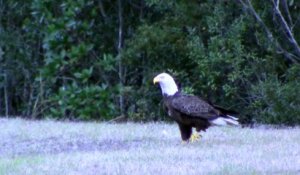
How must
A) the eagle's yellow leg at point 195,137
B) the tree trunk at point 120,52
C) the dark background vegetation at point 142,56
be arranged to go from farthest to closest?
the tree trunk at point 120,52, the dark background vegetation at point 142,56, the eagle's yellow leg at point 195,137

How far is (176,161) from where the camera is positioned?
11.6 metres

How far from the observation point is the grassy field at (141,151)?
11039 mm

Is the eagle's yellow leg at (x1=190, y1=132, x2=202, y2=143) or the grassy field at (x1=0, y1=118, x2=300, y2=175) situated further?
the eagle's yellow leg at (x1=190, y1=132, x2=202, y2=143)

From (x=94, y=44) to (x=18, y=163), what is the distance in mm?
11730

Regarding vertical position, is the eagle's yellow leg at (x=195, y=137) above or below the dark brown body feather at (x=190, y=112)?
below

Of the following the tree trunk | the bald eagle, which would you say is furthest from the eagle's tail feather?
the tree trunk

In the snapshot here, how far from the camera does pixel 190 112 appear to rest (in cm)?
1338

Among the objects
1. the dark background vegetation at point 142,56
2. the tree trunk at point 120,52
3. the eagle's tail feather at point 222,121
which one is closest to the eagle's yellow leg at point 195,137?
the eagle's tail feather at point 222,121

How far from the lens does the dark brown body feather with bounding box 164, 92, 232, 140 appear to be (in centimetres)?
1343

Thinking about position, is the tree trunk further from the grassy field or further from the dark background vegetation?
the grassy field

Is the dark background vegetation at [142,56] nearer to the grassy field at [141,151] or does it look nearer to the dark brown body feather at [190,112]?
the grassy field at [141,151]

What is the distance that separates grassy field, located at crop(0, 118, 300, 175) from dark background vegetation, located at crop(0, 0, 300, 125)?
373 cm

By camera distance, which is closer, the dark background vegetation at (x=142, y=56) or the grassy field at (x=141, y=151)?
the grassy field at (x=141, y=151)

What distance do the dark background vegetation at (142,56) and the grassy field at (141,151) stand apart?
3729mm
